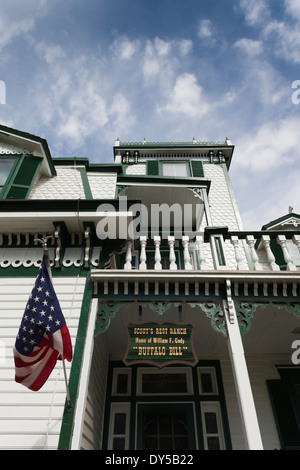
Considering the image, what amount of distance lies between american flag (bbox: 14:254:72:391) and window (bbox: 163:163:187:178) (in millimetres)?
9947

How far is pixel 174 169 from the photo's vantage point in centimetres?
1405

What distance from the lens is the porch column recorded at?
5.10 metres

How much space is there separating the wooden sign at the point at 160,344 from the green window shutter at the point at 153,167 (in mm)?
8750

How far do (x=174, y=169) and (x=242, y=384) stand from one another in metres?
10.3

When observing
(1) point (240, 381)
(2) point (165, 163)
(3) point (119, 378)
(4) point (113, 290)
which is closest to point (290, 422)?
(1) point (240, 381)

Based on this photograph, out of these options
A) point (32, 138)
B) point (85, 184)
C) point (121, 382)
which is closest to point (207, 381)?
point (121, 382)

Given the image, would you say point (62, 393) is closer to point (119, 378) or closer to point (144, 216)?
point (119, 378)

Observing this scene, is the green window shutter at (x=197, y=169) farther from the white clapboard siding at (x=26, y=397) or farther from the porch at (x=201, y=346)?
the white clapboard siding at (x=26, y=397)

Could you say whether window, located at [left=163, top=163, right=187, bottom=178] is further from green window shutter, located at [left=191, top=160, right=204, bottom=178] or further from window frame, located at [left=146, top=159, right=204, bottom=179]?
green window shutter, located at [left=191, top=160, right=204, bottom=178]

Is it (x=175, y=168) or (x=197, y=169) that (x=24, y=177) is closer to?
(x=175, y=168)

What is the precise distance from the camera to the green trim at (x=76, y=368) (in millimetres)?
5091

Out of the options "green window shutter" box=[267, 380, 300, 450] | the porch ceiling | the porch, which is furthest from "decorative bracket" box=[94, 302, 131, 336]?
"green window shutter" box=[267, 380, 300, 450]

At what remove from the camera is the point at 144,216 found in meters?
11.2
